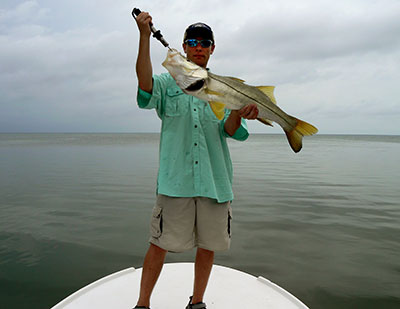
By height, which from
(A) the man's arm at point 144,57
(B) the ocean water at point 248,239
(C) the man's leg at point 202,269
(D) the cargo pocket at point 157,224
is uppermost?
(A) the man's arm at point 144,57

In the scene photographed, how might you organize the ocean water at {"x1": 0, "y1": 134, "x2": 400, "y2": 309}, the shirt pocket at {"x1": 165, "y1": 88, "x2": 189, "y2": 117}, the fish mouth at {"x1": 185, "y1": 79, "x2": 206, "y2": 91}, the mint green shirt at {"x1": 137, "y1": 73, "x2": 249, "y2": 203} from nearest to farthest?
the fish mouth at {"x1": 185, "y1": 79, "x2": 206, "y2": 91} → the mint green shirt at {"x1": 137, "y1": 73, "x2": 249, "y2": 203} → the shirt pocket at {"x1": 165, "y1": 88, "x2": 189, "y2": 117} → the ocean water at {"x1": 0, "y1": 134, "x2": 400, "y2": 309}

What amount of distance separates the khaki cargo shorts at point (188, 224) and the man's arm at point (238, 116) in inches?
27.1

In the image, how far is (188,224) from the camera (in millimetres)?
2578

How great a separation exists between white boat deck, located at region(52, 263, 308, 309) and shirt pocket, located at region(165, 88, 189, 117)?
197cm

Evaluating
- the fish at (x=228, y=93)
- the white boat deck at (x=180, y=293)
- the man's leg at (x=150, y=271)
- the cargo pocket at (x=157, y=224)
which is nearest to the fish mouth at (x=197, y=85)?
the fish at (x=228, y=93)

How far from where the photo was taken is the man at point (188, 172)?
2549 mm

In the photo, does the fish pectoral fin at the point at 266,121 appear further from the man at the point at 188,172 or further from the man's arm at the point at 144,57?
the man's arm at the point at 144,57

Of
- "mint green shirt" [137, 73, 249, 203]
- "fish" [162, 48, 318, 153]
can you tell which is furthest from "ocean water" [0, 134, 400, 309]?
"fish" [162, 48, 318, 153]

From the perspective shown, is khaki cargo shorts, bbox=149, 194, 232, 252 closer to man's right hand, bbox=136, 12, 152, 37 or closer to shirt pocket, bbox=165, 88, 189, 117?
shirt pocket, bbox=165, 88, 189, 117

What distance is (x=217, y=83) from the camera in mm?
2217

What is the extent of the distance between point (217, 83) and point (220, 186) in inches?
38.0

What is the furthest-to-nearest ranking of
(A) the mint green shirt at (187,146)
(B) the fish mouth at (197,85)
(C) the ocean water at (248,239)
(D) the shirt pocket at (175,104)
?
1. (C) the ocean water at (248,239)
2. (D) the shirt pocket at (175,104)
3. (A) the mint green shirt at (187,146)
4. (B) the fish mouth at (197,85)

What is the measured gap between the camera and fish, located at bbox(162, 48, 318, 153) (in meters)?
2.13

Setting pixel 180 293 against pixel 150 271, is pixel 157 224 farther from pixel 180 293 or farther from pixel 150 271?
pixel 180 293
